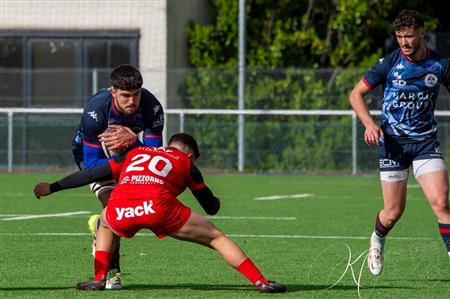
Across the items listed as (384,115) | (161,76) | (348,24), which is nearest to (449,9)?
(348,24)

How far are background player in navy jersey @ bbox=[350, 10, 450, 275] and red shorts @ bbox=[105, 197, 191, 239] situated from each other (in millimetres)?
1772

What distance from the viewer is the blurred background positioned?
25172mm

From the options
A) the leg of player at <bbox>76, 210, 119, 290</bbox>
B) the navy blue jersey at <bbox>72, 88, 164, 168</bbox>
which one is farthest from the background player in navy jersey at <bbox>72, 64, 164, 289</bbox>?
the leg of player at <bbox>76, 210, 119, 290</bbox>

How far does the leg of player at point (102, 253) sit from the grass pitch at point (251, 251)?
103mm

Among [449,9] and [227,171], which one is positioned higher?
[449,9]

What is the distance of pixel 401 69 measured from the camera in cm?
976

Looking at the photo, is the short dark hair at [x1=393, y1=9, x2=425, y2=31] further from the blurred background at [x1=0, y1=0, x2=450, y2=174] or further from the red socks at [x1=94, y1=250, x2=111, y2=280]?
the blurred background at [x1=0, y1=0, x2=450, y2=174]

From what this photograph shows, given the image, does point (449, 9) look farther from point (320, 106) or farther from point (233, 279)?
point (233, 279)

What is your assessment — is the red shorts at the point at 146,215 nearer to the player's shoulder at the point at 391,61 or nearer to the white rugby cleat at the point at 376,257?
the white rugby cleat at the point at 376,257

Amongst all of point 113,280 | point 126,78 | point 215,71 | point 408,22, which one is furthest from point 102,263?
point 215,71

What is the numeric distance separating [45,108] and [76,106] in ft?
2.16

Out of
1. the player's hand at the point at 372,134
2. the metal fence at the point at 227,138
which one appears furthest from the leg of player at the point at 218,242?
the metal fence at the point at 227,138

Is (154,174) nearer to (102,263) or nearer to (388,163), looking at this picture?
(102,263)

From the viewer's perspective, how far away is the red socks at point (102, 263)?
8883mm
